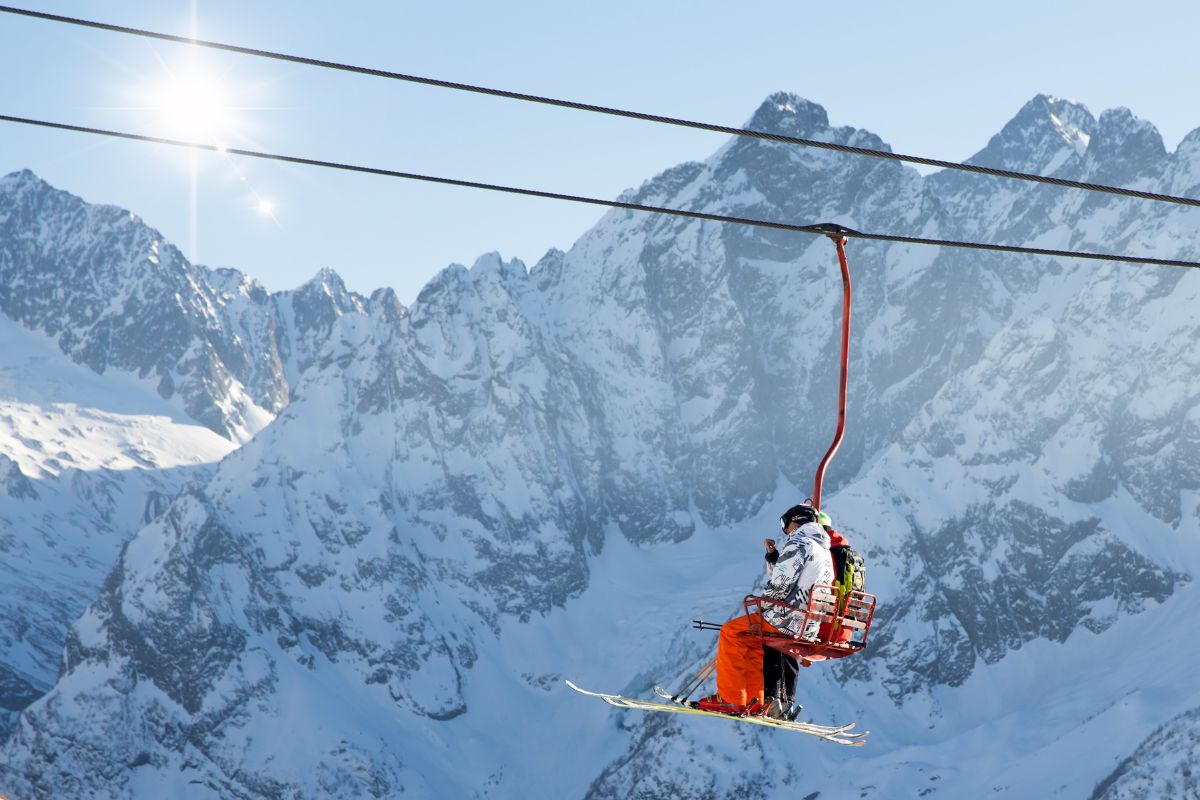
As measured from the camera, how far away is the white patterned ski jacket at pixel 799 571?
2020 centimetres

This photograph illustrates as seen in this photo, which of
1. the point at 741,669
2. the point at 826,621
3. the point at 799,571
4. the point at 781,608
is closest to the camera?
the point at 799,571

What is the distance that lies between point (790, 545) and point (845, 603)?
1156 mm

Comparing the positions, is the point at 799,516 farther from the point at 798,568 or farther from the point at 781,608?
the point at 781,608

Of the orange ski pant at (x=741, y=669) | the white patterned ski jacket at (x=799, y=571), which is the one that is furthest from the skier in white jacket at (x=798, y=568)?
the orange ski pant at (x=741, y=669)

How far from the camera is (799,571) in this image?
66.4ft

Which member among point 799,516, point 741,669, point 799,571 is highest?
point 799,516

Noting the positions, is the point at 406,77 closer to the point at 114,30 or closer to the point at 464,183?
the point at 464,183

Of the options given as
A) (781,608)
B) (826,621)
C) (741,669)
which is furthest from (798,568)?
(741,669)

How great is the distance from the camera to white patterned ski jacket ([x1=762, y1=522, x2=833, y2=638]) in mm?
20203

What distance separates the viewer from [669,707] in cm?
2269

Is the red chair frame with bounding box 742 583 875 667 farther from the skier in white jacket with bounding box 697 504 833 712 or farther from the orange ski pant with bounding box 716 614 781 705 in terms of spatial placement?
the orange ski pant with bounding box 716 614 781 705

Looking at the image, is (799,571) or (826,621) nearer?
(799,571)

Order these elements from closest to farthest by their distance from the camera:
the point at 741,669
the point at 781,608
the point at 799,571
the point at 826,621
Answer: the point at 799,571, the point at 781,608, the point at 826,621, the point at 741,669

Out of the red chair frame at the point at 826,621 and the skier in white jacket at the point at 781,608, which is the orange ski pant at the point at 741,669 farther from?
the red chair frame at the point at 826,621
